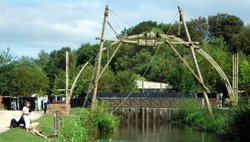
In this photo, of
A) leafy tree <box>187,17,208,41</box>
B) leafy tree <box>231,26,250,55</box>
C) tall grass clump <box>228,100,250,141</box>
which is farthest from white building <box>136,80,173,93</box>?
tall grass clump <box>228,100,250,141</box>

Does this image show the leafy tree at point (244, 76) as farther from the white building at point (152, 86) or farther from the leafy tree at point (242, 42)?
the leafy tree at point (242, 42)

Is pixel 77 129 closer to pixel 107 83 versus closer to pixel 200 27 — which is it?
pixel 107 83

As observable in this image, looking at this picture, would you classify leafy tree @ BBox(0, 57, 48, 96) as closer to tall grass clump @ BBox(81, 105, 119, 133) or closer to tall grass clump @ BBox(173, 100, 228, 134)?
tall grass clump @ BBox(173, 100, 228, 134)

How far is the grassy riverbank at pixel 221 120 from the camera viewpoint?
38219 mm

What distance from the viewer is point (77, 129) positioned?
28.8 metres

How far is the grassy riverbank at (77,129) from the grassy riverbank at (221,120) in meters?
8.24

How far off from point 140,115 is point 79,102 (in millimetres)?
10555

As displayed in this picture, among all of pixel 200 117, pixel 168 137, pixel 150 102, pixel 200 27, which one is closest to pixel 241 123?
pixel 168 137

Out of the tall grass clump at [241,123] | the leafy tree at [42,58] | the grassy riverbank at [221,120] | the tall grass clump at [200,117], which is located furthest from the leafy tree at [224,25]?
the tall grass clump at [241,123]

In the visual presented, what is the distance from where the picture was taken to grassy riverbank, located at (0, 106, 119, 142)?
25797mm

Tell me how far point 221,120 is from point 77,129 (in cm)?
1944

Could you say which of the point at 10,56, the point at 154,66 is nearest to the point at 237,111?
the point at 10,56

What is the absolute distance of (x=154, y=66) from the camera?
100812mm

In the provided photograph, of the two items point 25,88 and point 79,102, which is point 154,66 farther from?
point 79,102
